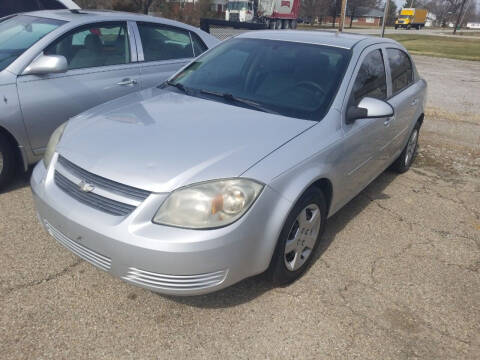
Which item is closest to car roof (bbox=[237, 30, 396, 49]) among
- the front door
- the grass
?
the front door

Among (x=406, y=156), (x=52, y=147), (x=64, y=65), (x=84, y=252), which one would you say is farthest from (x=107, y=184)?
(x=406, y=156)

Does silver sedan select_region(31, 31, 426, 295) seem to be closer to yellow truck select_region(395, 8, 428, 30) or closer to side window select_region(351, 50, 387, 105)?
side window select_region(351, 50, 387, 105)

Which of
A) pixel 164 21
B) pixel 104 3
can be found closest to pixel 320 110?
pixel 164 21

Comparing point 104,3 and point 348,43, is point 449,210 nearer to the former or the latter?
point 348,43

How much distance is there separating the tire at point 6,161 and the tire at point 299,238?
2.65 m

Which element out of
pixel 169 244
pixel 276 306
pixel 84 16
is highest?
pixel 84 16

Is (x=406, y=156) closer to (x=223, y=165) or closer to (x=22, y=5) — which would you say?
(x=223, y=165)

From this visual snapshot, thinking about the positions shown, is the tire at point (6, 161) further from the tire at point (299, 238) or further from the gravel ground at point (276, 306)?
the tire at point (299, 238)

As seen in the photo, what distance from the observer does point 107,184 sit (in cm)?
221

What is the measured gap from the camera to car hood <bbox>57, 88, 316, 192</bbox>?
218cm

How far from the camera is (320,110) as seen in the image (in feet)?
9.36

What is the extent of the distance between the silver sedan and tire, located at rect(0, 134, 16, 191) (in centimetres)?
117

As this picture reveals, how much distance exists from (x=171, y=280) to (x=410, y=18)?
261 ft

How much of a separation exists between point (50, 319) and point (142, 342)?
58 centimetres
